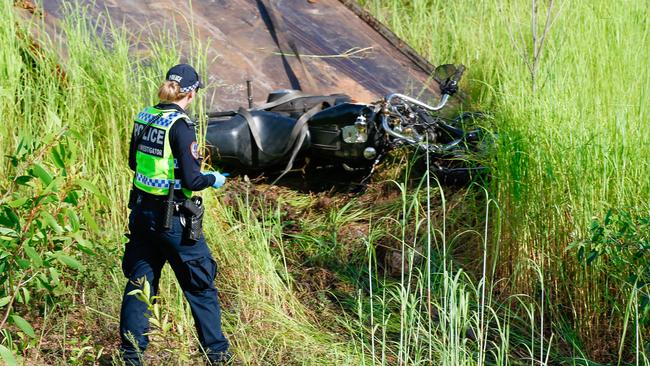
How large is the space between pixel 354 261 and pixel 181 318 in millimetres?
1147

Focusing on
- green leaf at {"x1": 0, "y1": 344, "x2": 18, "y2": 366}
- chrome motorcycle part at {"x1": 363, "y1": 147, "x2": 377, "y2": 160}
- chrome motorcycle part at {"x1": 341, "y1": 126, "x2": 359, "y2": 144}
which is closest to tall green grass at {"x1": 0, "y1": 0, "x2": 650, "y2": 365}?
chrome motorcycle part at {"x1": 363, "y1": 147, "x2": 377, "y2": 160}

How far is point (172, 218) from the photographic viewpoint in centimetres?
379

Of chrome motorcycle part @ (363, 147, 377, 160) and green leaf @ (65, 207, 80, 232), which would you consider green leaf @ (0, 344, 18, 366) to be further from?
chrome motorcycle part @ (363, 147, 377, 160)

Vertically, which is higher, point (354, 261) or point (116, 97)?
point (116, 97)

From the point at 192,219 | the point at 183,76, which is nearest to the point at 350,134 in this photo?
the point at 183,76

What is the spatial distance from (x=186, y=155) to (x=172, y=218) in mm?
258

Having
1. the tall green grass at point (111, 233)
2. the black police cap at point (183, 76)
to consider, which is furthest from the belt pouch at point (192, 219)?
the black police cap at point (183, 76)

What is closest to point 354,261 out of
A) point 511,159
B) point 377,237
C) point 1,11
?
point 377,237

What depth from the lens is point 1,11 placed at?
5469 millimetres

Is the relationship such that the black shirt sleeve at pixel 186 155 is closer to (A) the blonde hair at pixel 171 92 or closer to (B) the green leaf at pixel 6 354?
(A) the blonde hair at pixel 171 92

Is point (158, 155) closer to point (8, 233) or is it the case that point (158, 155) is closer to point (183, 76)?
point (183, 76)

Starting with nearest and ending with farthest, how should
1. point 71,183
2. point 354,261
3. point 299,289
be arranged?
point 71,183, point 299,289, point 354,261

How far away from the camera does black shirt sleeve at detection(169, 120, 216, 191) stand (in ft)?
12.4

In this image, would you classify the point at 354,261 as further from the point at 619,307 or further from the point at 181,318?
the point at 619,307
